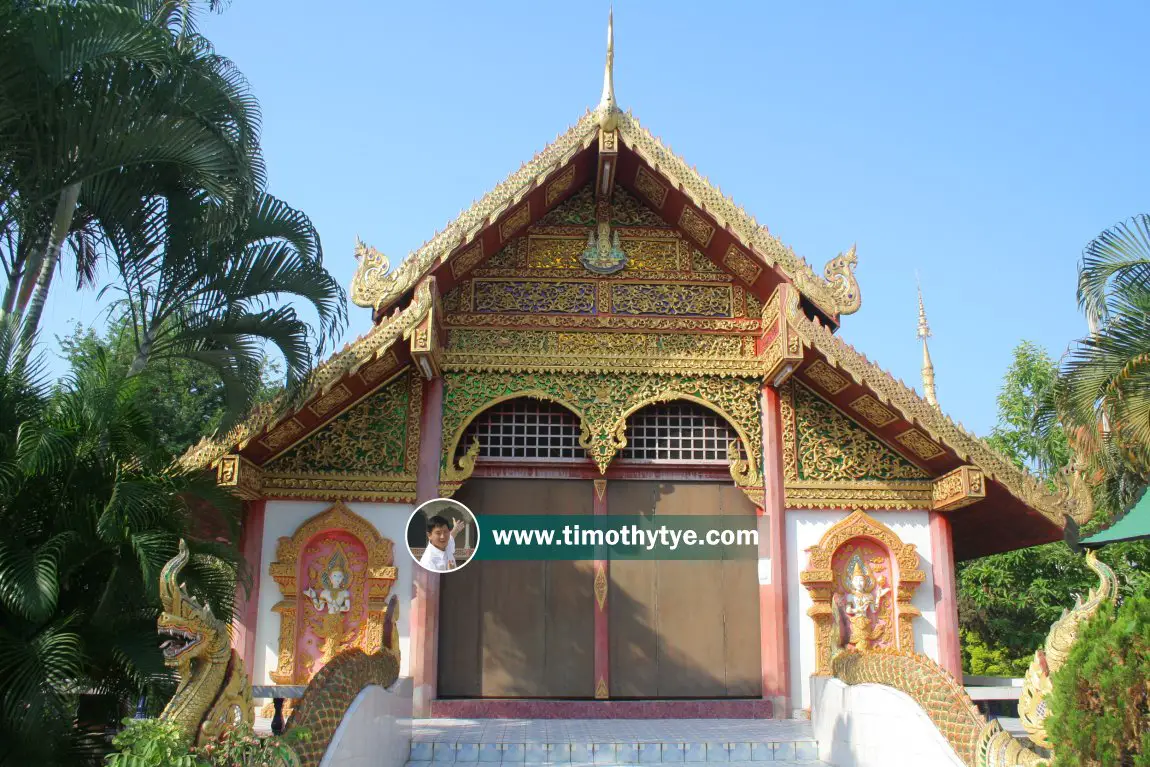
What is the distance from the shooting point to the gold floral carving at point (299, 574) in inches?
362

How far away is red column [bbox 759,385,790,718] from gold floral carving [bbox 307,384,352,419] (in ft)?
13.5

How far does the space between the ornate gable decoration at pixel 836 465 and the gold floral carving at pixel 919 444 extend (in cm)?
21

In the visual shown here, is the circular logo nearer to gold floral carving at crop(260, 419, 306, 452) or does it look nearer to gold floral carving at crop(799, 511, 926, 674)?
gold floral carving at crop(260, 419, 306, 452)

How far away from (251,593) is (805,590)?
5183mm

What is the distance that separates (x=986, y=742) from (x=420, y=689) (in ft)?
17.0

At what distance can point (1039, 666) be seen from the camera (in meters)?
5.68

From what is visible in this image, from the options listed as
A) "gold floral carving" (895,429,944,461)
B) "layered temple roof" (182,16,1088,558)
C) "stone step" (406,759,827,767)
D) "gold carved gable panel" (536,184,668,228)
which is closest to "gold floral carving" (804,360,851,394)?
"layered temple roof" (182,16,1088,558)

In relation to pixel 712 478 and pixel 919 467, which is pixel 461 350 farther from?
pixel 919 467

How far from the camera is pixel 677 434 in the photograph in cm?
1047

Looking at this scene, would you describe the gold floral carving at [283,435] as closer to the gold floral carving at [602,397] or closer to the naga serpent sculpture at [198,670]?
the gold floral carving at [602,397]

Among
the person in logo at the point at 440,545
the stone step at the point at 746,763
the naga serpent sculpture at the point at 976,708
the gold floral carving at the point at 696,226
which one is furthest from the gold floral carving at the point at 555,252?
the naga serpent sculpture at the point at 976,708

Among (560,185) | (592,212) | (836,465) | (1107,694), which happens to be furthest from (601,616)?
(1107,694)

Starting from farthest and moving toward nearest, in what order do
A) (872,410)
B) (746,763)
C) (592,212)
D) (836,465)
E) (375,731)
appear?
1. (592,212)
2. (836,465)
3. (872,410)
4. (746,763)
5. (375,731)

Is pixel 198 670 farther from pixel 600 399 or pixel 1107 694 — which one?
pixel 600 399
